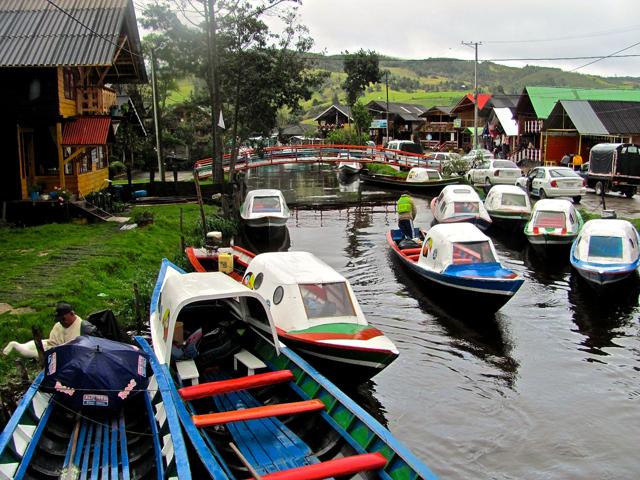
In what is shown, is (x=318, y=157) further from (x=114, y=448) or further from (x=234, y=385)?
(x=114, y=448)

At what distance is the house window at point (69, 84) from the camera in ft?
82.8

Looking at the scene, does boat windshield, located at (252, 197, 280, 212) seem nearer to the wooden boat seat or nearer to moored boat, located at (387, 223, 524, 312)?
moored boat, located at (387, 223, 524, 312)

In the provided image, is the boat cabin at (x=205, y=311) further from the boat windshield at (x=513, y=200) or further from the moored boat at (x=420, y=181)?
the moored boat at (x=420, y=181)

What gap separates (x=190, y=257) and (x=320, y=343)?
29.0 feet

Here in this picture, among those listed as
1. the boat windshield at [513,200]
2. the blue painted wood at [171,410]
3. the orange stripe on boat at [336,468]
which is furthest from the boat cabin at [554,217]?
the orange stripe on boat at [336,468]

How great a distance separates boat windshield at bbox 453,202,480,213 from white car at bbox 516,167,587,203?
7337 millimetres

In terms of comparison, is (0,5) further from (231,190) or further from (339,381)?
(339,381)

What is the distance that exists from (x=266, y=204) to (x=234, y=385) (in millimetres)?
18981

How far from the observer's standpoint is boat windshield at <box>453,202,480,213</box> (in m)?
27.7

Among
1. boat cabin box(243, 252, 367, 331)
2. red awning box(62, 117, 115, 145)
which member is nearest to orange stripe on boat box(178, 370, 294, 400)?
boat cabin box(243, 252, 367, 331)

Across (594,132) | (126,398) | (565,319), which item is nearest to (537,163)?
(594,132)

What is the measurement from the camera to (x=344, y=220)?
34.9 meters

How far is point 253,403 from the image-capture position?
11047mm

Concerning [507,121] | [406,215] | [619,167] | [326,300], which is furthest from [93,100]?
[507,121]
